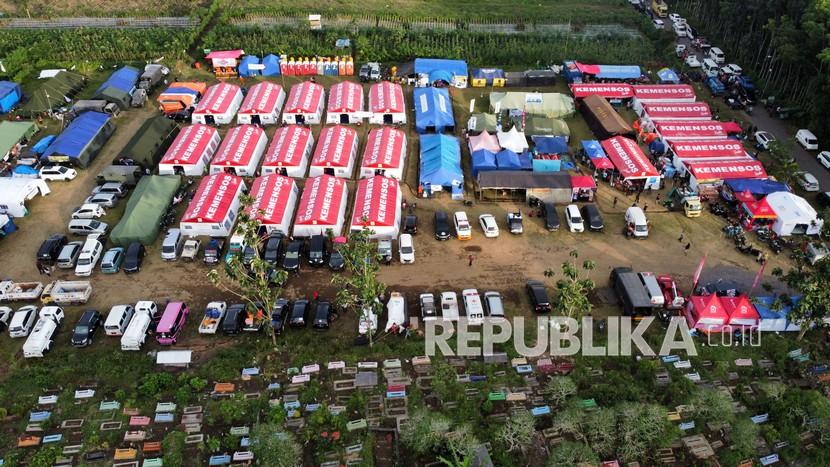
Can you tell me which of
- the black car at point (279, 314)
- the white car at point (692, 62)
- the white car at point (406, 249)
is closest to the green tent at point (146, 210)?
the black car at point (279, 314)

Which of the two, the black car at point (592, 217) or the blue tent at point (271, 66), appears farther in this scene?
the blue tent at point (271, 66)

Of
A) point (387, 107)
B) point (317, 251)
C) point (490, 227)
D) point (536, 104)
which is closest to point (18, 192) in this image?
point (317, 251)

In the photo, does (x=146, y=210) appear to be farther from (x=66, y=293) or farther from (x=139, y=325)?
(x=139, y=325)

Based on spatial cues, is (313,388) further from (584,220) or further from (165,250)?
(584,220)

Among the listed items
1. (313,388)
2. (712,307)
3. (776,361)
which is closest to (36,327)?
(313,388)

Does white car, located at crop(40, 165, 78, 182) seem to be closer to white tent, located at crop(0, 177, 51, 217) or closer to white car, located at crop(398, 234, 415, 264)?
white tent, located at crop(0, 177, 51, 217)

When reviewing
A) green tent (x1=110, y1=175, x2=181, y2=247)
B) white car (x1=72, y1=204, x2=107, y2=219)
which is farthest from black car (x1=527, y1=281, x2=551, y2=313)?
white car (x1=72, y1=204, x2=107, y2=219)

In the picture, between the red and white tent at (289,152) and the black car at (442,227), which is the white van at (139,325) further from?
the black car at (442,227)
